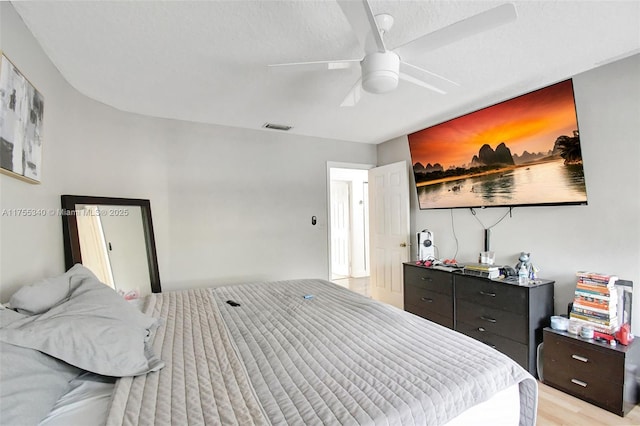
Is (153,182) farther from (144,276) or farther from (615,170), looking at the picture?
(615,170)

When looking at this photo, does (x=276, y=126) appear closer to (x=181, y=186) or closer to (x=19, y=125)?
(x=181, y=186)

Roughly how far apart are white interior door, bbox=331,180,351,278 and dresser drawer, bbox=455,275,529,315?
11.1ft

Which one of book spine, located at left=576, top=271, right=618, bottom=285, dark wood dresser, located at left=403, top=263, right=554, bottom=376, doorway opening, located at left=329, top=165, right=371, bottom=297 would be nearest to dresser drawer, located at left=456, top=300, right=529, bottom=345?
dark wood dresser, located at left=403, top=263, right=554, bottom=376

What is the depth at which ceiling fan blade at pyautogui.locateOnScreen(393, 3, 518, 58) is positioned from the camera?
1207 millimetres

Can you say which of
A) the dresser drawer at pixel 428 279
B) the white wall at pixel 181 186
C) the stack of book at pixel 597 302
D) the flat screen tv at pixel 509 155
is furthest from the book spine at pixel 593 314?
the white wall at pixel 181 186

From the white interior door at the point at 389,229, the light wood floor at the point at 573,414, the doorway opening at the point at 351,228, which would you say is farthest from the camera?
the doorway opening at the point at 351,228

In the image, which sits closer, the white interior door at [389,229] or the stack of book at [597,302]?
the stack of book at [597,302]

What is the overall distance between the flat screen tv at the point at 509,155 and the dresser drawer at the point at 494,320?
984 millimetres

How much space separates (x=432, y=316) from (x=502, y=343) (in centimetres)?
74

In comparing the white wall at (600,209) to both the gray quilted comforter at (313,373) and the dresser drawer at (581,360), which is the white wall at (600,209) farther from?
the gray quilted comforter at (313,373)

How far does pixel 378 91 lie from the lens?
64.5 inches

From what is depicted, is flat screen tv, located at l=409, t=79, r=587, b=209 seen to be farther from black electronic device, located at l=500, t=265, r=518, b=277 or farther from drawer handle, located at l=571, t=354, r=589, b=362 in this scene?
drawer handle, located at l=571, t=354, r=589, b=362

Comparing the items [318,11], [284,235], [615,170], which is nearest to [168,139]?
[284,235]

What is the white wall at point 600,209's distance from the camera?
214cm
